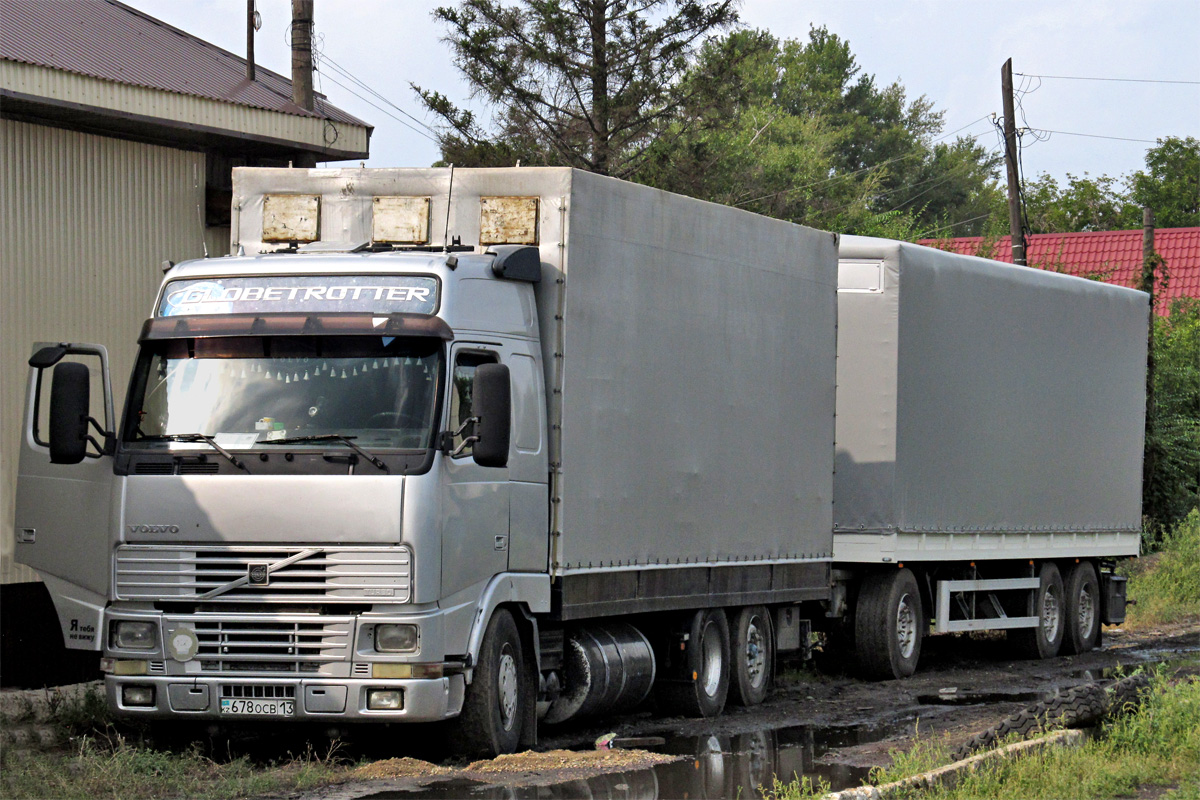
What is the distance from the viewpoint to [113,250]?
48.0 ft

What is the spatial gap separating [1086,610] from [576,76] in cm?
1228

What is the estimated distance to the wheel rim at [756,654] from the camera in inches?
554

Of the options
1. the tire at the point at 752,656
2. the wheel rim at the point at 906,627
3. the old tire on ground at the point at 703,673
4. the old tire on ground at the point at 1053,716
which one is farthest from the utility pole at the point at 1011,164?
the old tire on ground at the point at 1053,716

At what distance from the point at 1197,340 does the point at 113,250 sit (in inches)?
889

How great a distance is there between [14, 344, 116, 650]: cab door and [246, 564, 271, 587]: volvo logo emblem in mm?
978

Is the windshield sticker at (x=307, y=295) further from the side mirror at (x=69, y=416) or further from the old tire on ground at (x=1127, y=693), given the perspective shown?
the old tire on ground at (x=1127, y=693)

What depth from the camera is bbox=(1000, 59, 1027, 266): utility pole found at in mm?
28281

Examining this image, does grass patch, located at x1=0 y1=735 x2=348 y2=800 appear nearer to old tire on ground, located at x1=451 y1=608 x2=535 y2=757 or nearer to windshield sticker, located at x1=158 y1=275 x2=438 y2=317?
old tire on ground, located at x1=451 y1=608 x2=535 y2=757

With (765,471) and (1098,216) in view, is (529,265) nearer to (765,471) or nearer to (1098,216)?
(765,471)

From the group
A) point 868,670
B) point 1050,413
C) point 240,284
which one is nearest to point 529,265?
point 240,284

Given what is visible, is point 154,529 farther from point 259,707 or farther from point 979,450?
point 979,450

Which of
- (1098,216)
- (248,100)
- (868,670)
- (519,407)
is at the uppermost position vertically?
(1098,216)

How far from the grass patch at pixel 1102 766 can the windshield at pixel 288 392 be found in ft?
10.4

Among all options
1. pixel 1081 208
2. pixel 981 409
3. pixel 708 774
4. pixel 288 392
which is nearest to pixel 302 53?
pixel 981 409
